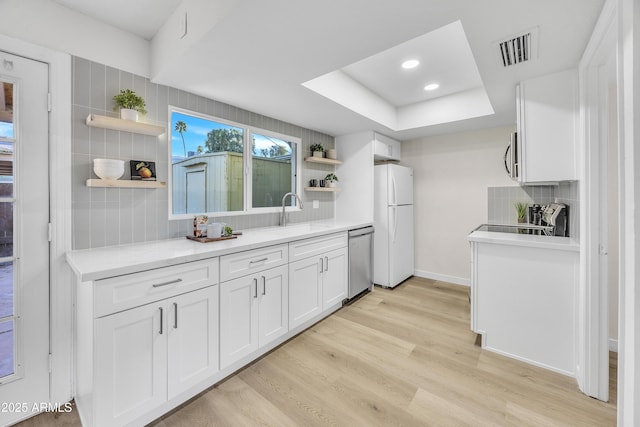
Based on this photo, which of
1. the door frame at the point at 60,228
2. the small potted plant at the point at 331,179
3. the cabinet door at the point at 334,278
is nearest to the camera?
the door frame at the point at 60,228

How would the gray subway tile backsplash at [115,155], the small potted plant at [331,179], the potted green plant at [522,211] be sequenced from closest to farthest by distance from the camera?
the gray subway tile backsplash at [115,155] < the potted green plant at [522,211] < the small potted plant at [331,179]

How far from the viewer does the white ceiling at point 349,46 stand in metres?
1.31

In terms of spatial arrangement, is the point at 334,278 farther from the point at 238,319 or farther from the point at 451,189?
the point at 451,189

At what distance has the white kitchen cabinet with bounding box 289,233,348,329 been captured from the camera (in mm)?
2355

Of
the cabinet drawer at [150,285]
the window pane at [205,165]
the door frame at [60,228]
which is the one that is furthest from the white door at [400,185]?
the door frame at [60,228]

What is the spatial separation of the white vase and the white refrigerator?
2.75m

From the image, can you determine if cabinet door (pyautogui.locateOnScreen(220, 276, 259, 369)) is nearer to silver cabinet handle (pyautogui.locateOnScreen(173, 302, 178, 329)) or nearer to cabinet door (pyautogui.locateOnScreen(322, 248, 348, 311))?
silver cabinet handle (pyautogui.locateOnScreen(173, 302, 178, 329))

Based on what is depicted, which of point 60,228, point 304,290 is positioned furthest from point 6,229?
point 304,290

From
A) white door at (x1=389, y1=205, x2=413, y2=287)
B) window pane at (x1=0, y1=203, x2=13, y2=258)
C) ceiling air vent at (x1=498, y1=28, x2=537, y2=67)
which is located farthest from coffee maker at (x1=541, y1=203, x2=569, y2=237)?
window pane at (x1=0, y1=203, x2=13, y2=258)

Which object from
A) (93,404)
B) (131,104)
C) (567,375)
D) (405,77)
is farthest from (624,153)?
(131,104)

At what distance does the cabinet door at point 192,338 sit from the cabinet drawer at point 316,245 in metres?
0.77

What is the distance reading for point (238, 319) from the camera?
1885 mm

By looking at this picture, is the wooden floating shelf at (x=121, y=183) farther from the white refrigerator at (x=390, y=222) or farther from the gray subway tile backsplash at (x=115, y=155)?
the white refrigerator at (x=390, y=222)

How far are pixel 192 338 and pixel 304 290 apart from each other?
105 cm
